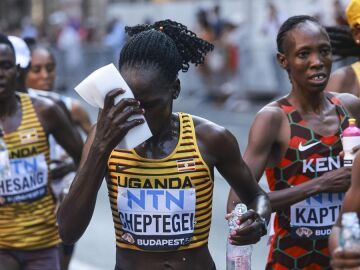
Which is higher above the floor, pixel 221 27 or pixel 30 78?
pixel 30 78

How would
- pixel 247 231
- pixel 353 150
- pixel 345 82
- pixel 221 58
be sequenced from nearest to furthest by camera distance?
pixel 247 231
pixel 353 150
pixel 345 82
pixel 221 58

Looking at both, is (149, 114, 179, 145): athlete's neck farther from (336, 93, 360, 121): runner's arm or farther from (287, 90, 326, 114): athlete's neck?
(336, 93, 360, 121): runner's arm

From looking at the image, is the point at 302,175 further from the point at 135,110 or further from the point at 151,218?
A: the point at 135,110

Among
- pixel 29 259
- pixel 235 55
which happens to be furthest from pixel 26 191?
pixel 235 55

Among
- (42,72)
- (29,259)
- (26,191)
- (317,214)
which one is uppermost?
(42,72)

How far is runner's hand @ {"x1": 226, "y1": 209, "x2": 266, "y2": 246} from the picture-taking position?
14.9 ft

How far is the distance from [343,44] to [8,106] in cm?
205

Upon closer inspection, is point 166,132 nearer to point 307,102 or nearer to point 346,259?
point 307,102

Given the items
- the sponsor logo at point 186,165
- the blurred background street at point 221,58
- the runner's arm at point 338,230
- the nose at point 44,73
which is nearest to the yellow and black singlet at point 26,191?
the sponsor logo at point 186,165

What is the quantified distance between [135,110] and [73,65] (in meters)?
26.3

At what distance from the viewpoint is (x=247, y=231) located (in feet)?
15.0

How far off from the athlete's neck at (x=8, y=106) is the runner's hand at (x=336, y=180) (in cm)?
218

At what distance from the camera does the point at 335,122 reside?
5.53 meters

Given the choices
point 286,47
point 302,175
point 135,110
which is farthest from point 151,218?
point 286,47
